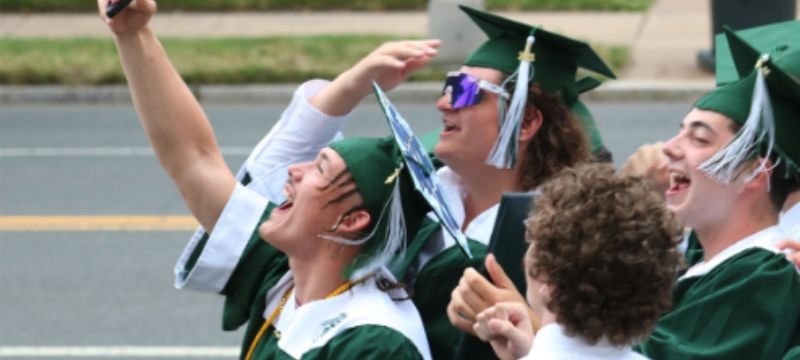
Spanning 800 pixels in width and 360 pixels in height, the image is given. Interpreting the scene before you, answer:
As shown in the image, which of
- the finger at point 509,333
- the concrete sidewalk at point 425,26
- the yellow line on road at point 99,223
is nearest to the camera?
the finger at point 509,333

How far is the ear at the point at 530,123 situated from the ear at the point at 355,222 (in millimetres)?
783

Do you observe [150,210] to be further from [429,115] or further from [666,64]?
[666,64]

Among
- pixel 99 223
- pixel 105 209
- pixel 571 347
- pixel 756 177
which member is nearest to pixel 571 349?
pixel 571 347

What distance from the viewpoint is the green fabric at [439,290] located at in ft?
13.2

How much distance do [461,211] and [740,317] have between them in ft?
3.50

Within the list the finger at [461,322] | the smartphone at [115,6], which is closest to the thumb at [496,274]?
the finger at [461,322]

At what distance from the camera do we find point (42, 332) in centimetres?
818

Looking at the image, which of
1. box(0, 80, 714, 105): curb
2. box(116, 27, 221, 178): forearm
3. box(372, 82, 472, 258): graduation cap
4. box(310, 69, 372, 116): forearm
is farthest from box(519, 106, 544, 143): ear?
box(0, 80, 714, 105): curb

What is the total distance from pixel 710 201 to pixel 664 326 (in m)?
0.36

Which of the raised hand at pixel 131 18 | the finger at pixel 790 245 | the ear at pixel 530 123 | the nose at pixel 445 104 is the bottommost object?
the ear at pixel 530 123

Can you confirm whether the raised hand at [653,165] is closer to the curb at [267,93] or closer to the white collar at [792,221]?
the white collar at [792,221]

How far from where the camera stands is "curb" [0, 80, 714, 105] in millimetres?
14055

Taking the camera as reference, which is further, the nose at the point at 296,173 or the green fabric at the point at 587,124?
the green fabric at the point at 587,124

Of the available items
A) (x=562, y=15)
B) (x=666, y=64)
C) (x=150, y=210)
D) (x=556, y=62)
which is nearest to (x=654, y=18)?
(x=562, y=15)
